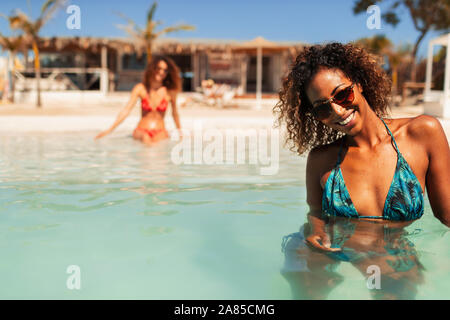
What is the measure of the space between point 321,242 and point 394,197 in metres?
0.43

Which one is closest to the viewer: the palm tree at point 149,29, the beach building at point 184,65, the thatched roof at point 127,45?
the palm tree at point 149,29

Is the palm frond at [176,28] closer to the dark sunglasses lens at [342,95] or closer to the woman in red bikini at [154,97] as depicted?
the woman in red bikini at [154,97]

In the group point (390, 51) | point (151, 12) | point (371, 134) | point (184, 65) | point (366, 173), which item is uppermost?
point (151, 12)

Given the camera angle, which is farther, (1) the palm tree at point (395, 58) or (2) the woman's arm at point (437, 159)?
(1) the palm tree at point (395, 58)

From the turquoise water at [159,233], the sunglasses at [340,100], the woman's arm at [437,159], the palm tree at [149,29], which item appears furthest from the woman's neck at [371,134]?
the palm tree at [149,29]

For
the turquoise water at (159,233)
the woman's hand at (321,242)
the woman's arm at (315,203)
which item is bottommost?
the turquoise water at (159,233)

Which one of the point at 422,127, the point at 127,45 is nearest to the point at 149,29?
the point at 127,45

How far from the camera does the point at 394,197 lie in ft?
7.29

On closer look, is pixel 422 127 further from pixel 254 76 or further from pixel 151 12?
pixel 254 76

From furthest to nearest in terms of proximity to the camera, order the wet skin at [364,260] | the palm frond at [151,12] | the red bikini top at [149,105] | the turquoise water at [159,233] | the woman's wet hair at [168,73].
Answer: the palm frond at [151,12] < the red bikini top at [149,105] < the woman's wet hair at [168,73] < the turquoise water at [159,233] < the wet skin at [364,260]

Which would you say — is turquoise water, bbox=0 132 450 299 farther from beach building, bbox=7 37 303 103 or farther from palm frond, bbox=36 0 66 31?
beach building, bbox=7 37 303 103

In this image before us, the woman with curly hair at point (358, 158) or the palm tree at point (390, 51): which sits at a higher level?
the palm tree at point (390, 51)

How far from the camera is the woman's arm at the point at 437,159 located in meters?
2.07

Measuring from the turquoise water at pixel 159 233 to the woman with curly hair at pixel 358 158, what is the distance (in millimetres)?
193
